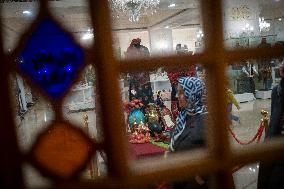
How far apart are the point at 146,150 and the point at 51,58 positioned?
3.29m

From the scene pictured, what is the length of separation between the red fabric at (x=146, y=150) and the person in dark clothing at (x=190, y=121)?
3.69 feet

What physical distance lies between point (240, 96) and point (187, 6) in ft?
12.3

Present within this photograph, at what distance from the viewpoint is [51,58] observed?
1118 millimetres

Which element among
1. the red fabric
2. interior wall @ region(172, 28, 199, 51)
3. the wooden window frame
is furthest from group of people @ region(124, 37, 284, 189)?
interior wall @ region(172, 28, 199, 51)

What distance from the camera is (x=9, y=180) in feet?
3.55

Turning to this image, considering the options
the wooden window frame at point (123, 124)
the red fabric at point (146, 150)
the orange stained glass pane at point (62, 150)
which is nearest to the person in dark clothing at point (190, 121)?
the red fabric at point (146, 150)

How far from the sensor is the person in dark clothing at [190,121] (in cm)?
283

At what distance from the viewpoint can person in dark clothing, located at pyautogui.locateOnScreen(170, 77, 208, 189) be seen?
2.83 metres

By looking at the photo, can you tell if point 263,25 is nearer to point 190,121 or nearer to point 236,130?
point 236,130

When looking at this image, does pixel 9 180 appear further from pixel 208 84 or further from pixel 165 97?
pixel 165 97

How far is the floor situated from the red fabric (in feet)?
2.03

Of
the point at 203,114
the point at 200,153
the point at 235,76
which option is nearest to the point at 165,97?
the point at 235,76

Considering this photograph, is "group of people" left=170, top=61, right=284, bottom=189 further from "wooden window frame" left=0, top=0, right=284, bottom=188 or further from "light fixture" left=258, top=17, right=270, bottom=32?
"light fixture" left=258, top=17, right=270, bottom=32

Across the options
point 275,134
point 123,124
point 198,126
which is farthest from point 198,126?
point 123,124
